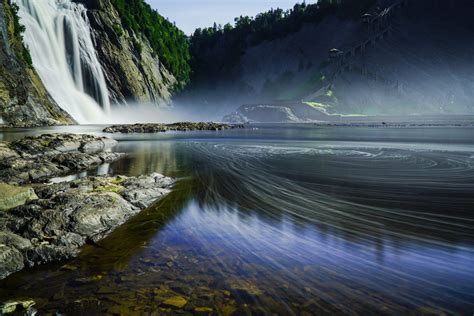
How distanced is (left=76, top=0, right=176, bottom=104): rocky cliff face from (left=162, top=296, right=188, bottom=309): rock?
97428mm

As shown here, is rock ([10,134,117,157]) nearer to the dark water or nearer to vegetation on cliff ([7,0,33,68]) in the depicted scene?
the dark water

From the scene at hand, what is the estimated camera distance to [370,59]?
139 m

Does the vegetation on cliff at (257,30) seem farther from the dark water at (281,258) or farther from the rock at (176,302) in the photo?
the rock at (176,302)

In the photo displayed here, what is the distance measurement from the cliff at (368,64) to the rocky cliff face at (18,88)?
85.8 meters

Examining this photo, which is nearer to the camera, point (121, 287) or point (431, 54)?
point (121, 287)

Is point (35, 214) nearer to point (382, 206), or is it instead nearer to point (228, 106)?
point (382, 206)

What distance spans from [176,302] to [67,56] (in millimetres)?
88690

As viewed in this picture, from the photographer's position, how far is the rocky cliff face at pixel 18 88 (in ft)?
179

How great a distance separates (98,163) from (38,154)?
13.5 feet

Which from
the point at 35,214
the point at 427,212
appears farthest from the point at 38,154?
the point at 427,212

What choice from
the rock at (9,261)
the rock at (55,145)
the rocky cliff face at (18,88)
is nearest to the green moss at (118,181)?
the rock at (9,261)

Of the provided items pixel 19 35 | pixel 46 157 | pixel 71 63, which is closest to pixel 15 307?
pixel 46 157

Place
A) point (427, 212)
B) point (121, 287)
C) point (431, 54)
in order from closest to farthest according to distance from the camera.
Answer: point (121, 287), point (427, 212), point (431, 54)

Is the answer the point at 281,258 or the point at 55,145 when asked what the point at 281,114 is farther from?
the point at 281,258
